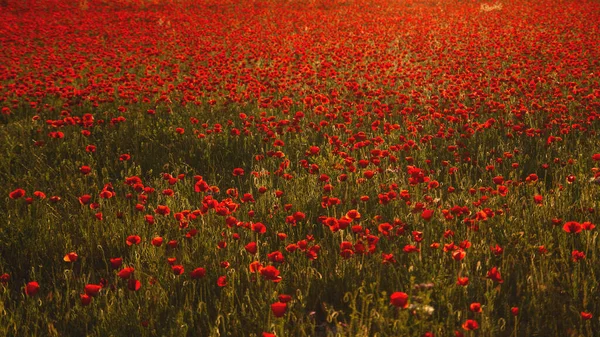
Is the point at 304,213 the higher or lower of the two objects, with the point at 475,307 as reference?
lower

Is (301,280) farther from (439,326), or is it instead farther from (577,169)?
(577,169)

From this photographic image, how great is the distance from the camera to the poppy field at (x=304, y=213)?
2.42 m

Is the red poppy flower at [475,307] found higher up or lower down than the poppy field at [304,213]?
higher up

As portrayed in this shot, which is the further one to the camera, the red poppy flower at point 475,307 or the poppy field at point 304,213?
the poppy field at point 304,213

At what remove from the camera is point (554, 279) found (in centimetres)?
270

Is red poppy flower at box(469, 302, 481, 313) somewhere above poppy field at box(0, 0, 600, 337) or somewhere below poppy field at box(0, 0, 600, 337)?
above

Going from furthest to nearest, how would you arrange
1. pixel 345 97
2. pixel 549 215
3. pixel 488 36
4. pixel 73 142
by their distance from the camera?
1. pixel 488 36
2. pixel 345 97
3. pixel 73 142
4. pixel 549 215

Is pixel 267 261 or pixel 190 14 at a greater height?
pixel 190 14

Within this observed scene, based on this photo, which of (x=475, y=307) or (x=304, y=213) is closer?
(x=475, y=307)

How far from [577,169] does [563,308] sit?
2.14 meters

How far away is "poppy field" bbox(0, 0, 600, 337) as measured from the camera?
242 cm

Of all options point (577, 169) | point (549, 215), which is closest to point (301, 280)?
point (549, 215)

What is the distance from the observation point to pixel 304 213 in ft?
11.7

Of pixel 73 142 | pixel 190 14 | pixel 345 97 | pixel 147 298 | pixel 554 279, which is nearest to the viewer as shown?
pixel 147 298
